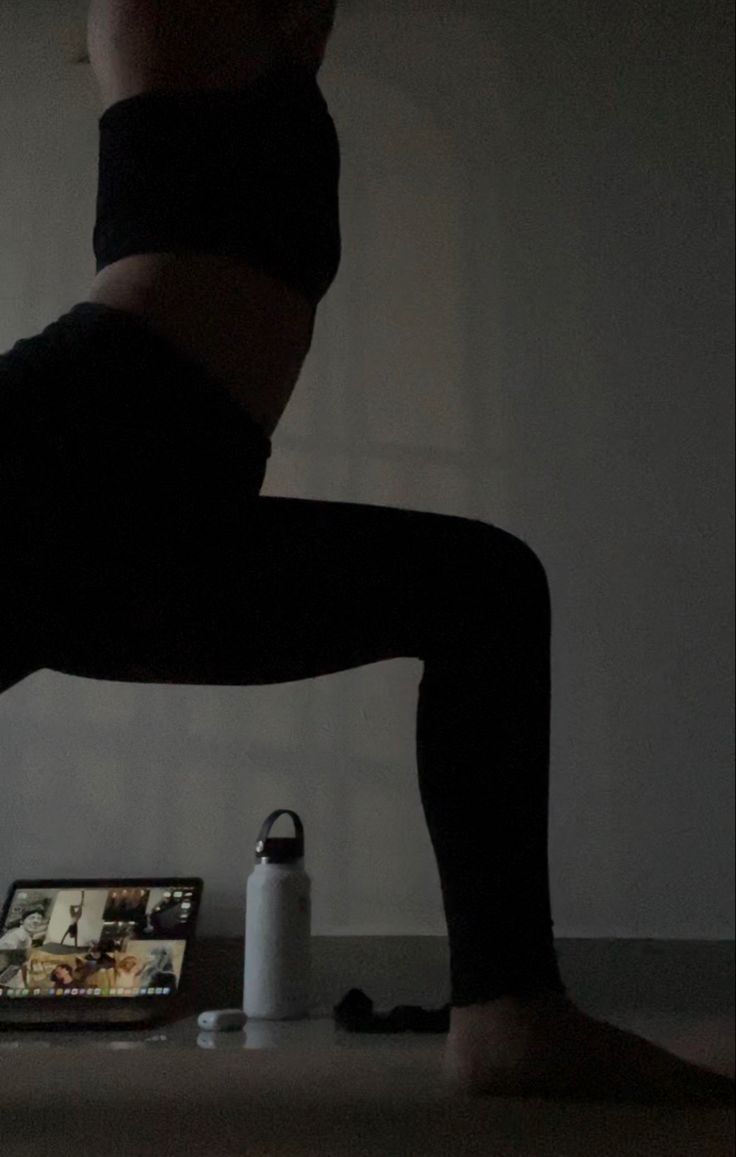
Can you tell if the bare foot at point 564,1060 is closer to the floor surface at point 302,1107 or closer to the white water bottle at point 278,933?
the floor surface at point 302,1107

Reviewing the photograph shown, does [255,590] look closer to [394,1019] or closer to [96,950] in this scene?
[394,1019]

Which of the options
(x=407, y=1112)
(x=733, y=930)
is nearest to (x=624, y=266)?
(x=733, y=930)

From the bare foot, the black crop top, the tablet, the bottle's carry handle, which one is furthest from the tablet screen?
the black crop top

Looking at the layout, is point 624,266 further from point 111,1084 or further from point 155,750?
point 111,1084

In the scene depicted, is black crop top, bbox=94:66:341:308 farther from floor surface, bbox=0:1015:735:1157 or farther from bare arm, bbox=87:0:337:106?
floor surface, bbox=0:1015:735:1157

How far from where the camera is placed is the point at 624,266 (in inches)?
54.2

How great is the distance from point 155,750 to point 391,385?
0.57 m

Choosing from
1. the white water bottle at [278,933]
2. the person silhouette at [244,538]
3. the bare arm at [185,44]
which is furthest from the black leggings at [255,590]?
the white water bottle at [278,933]

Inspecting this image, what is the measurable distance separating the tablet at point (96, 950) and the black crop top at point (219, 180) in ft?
2.63

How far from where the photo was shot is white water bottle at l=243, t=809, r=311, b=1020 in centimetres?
110

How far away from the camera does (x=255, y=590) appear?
58 cm

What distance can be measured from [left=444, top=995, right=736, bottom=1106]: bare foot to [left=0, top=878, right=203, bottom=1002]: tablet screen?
0.63 meters

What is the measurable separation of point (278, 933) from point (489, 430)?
0.68m

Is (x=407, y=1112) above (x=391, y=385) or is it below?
below
